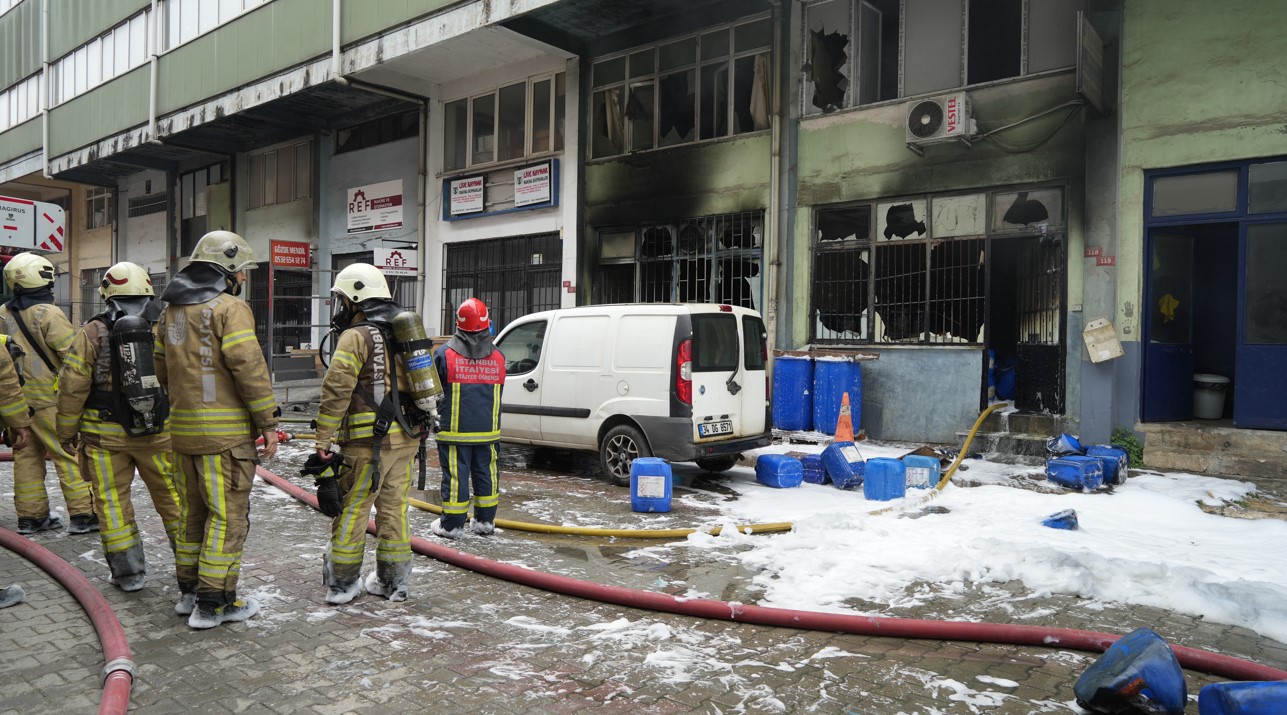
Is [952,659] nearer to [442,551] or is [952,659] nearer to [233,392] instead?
[442,551]

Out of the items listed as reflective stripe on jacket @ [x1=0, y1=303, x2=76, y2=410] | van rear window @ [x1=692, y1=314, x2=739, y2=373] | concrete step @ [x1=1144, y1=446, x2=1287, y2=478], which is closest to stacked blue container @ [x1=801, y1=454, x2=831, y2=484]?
van rear window @ [x1=692, y1=314, x2=739, y2=373]

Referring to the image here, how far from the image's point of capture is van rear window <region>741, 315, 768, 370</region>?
9.11 metres

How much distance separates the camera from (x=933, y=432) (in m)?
11.8

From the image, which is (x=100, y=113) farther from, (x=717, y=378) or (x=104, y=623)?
(x=104, y=623)

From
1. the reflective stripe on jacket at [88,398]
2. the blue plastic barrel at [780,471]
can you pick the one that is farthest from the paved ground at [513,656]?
the blue plastic barrel at [780,471]

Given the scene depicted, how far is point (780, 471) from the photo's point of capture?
8.66 meters

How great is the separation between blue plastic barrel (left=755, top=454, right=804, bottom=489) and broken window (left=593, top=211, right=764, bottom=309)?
5326 millimetres

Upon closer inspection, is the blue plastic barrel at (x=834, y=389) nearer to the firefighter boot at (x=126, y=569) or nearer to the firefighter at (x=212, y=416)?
the firefighter at (x=212, y=416)

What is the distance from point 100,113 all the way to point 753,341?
24.0m

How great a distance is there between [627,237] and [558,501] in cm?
841

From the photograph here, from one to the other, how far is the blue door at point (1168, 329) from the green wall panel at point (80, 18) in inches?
984

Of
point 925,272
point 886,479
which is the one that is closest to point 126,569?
point 886,479

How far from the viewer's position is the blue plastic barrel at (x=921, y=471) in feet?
27.0

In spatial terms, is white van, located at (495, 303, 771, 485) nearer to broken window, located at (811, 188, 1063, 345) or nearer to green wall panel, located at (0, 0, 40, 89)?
broken window, located at (811, 188, 1063, 345)
